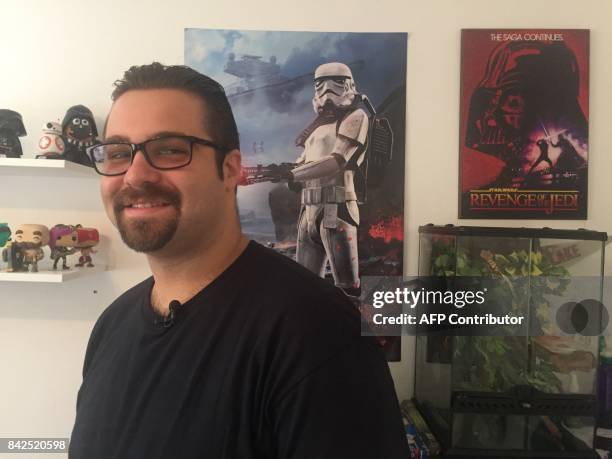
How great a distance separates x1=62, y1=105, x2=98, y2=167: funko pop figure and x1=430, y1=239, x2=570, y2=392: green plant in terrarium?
1.15m

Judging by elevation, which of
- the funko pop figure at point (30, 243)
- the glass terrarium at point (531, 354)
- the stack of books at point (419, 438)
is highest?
the funko pop figure at point (30, 243)

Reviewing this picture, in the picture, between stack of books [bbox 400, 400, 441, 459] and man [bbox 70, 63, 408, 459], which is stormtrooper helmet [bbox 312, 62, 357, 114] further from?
stack of books [bbox 400, 400, 441, 459]

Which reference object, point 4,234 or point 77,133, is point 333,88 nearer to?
point 77,133

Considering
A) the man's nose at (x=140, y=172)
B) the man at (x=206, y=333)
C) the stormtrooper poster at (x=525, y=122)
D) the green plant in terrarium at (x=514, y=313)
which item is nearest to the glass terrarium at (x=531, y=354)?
the green plant in terrarium at (x=514, y=313)

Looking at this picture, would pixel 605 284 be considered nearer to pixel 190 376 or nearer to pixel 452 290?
pixel 452 290

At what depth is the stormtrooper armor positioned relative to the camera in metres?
1.35

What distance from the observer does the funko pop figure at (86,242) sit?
1249 millimetres

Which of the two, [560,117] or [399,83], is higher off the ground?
[399,83]

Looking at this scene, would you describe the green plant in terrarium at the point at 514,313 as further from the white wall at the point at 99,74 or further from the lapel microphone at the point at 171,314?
the lapel microphone at the point at 171,314

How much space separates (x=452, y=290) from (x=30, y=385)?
4.50 feet

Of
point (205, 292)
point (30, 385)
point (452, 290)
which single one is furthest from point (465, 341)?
point (30, 385)

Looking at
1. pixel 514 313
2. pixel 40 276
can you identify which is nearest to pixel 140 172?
pixel 40 276

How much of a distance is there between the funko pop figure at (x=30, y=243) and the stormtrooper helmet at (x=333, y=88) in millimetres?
935

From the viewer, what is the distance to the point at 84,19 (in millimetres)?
1351
